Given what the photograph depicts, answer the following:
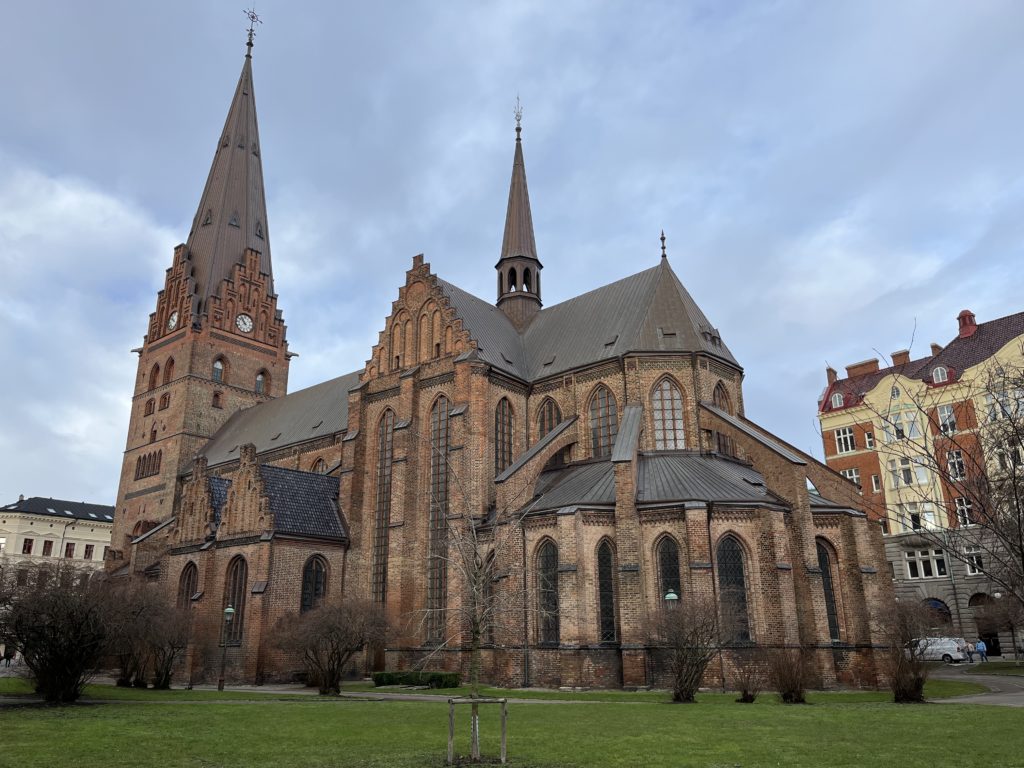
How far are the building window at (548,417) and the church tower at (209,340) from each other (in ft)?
99.2

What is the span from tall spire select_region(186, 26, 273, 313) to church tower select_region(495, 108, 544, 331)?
970 inches

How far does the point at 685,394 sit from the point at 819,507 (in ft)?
24.4

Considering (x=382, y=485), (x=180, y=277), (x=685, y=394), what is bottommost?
A: (x=382, y=485)

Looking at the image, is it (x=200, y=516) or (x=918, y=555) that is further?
(x=918, y=555)

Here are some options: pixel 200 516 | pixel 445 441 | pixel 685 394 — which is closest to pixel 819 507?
pixel 685 394

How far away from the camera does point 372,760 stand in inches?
456

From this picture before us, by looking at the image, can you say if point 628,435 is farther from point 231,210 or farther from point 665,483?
point 231,210

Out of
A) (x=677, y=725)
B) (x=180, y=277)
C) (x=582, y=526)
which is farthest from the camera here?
(x=180, y=277)

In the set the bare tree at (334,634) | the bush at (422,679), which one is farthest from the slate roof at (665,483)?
the bare tree at (334,634)

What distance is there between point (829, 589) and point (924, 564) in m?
23.8

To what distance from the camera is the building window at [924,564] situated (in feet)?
158

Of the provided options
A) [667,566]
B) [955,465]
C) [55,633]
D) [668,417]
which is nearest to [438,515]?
[668,417]

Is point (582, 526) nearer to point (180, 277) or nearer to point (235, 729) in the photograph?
point (235, 729)

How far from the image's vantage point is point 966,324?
4969 cm
